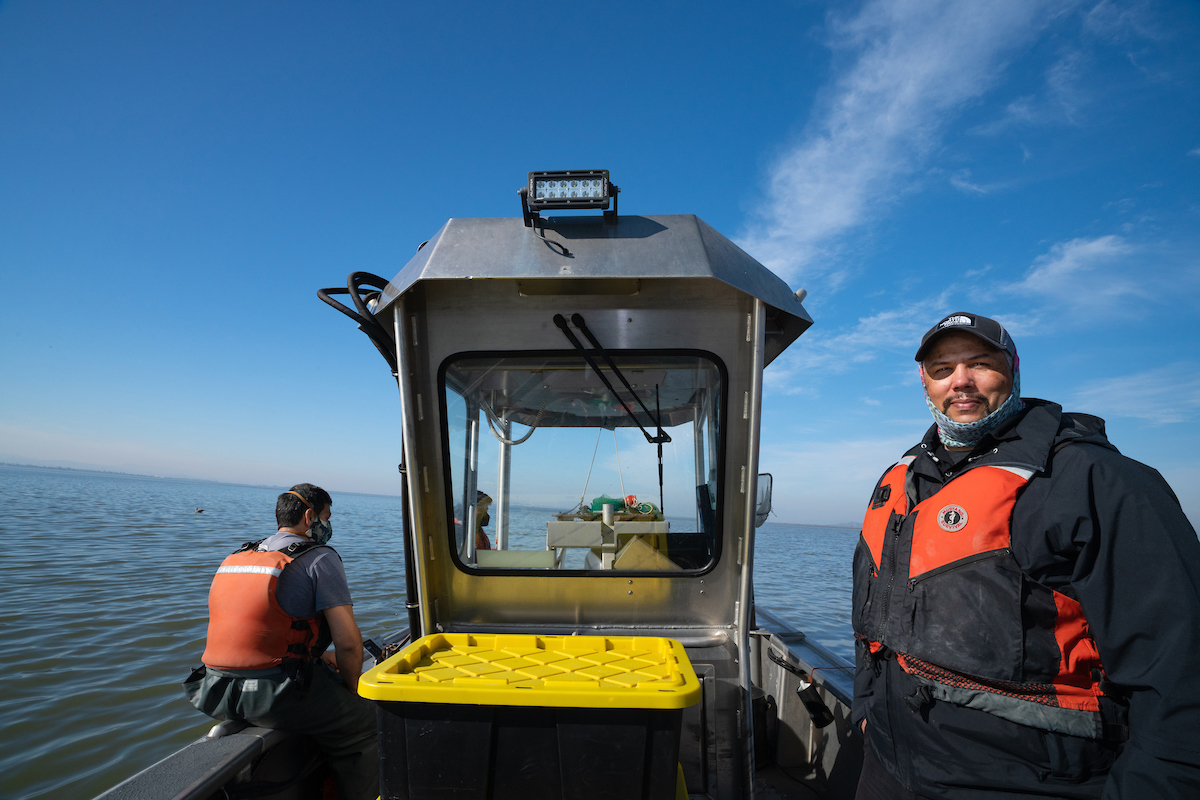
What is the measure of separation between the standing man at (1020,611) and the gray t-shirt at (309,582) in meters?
2.36

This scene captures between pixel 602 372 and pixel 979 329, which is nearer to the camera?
pixel 979 329

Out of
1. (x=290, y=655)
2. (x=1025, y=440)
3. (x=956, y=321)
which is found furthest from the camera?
(x=290, y=655)

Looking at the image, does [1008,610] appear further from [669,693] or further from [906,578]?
[669,693]

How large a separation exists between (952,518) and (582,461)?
1792mm

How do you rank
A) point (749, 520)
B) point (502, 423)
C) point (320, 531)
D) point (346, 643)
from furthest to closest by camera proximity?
1. point (320, 531)
2. point (502, 423)
3. point (346, 643)
4. point (749, 520)

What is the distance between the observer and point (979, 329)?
5.00 feet

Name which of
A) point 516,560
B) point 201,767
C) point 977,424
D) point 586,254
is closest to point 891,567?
point 977,424

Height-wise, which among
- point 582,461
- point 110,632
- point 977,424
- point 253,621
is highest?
point 977,424

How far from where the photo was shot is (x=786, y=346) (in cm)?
261

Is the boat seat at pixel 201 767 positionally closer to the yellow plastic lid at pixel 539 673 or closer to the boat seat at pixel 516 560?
the yellow plastic lid at pixel 539 673

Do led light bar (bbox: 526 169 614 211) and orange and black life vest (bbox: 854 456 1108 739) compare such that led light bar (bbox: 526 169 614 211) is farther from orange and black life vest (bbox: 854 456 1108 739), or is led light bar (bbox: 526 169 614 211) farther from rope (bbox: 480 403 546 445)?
orange and black life vest (bbox: 854 456 1108 739)

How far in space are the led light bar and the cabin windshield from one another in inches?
26.2

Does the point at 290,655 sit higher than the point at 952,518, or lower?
lower

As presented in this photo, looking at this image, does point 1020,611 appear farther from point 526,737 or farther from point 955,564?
point 526,737
